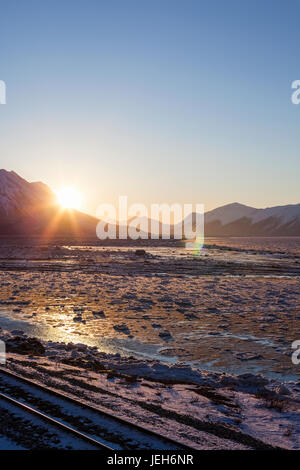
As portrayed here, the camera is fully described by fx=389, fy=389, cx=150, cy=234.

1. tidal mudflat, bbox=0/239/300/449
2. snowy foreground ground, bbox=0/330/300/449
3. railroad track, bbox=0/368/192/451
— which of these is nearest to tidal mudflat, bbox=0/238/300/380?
tidal mudflat, bbox=0/239/300/449

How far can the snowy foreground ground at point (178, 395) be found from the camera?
24.9ft

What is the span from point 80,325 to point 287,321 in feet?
29.3

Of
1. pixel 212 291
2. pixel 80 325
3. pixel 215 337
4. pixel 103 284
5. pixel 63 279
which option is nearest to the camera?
pixel 215 337

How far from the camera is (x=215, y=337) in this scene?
576 inches

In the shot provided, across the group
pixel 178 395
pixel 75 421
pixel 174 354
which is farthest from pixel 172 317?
pixel 75 421

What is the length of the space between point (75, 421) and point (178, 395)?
9.32 ft

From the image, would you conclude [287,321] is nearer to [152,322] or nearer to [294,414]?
[152,322]

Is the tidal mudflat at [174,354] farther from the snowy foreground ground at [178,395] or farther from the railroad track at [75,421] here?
the railroad track at [75,421]

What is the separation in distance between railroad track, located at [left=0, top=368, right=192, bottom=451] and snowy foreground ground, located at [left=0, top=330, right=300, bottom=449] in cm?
29

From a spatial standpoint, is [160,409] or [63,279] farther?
[63,279]

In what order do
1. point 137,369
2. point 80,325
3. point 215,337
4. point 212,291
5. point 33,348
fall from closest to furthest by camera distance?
1. point 137,369
2. point 33,348
3. point 215,337
4. point 80,325
5. point 212,291

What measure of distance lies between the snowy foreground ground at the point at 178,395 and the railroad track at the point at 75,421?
29 centimetres

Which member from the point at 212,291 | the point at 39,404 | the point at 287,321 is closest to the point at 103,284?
the point at 212,291

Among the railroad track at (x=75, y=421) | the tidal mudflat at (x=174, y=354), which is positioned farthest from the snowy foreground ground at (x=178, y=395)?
the railroad track at (x=75, y=421)
